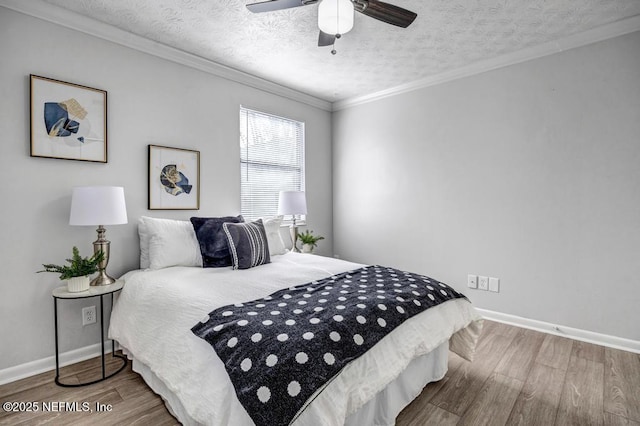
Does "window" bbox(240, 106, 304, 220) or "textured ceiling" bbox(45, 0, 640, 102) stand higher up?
"textured ceiling" bbox(45, 0, 640, 102)

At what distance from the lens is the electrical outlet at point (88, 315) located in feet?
7.97

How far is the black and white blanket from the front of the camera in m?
1.15

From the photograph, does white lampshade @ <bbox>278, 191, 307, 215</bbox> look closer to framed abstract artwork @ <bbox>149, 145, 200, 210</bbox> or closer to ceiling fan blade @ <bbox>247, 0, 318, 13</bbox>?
framed abstract artwork @ <bbox>149, 145, 200, 210</bbox>

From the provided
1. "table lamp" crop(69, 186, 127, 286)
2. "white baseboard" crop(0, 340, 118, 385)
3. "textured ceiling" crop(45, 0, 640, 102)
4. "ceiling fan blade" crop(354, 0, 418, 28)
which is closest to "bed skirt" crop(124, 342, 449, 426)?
"white baseboard" crop(0, 340, 118, 385)

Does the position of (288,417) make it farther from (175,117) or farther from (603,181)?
(603,181)

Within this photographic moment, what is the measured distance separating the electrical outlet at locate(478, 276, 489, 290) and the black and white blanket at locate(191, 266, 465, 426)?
1528 millimetres

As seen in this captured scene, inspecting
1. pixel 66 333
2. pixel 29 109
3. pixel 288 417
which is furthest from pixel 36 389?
pixel 288 417

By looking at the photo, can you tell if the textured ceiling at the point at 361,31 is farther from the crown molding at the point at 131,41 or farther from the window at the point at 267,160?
the window at the point at 267,160

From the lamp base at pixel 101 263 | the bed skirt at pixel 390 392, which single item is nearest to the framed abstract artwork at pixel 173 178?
the lamp base at pixel 101 263

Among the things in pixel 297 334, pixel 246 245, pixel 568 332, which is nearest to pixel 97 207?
pixel 246 245

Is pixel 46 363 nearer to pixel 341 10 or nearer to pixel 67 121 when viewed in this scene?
pixel 67 121

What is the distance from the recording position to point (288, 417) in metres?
1.11

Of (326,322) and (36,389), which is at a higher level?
(326,322)

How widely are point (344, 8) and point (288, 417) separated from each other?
6.41 ft
